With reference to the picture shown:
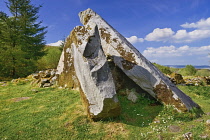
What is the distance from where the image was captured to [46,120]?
7.75 m

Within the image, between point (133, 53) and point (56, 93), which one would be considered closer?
point (133, 53)

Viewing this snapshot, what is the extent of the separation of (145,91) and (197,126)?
143 inches

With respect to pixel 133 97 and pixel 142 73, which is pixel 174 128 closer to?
pixel 133 97

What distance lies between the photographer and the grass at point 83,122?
6551 millimetres

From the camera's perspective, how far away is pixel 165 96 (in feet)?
29.2

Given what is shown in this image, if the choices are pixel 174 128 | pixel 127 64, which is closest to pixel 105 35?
pixel 127 64

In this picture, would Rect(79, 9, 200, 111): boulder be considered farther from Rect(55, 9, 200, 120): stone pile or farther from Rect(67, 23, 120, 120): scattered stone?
Rect(67, 23, 120, 120): scattered stone

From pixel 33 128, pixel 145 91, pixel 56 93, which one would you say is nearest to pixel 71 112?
pixel 33 128

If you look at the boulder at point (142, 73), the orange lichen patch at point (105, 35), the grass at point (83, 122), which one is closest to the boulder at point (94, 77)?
the grass at point (83, 122)

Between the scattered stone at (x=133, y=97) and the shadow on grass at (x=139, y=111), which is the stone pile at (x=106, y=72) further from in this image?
the scattered stone at (x=133, y=97)

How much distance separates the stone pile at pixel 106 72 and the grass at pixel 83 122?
0.57m

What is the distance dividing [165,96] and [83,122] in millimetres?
4616

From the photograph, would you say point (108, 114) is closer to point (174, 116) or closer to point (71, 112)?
point (71, 112)

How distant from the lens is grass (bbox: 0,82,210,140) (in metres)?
6.55
